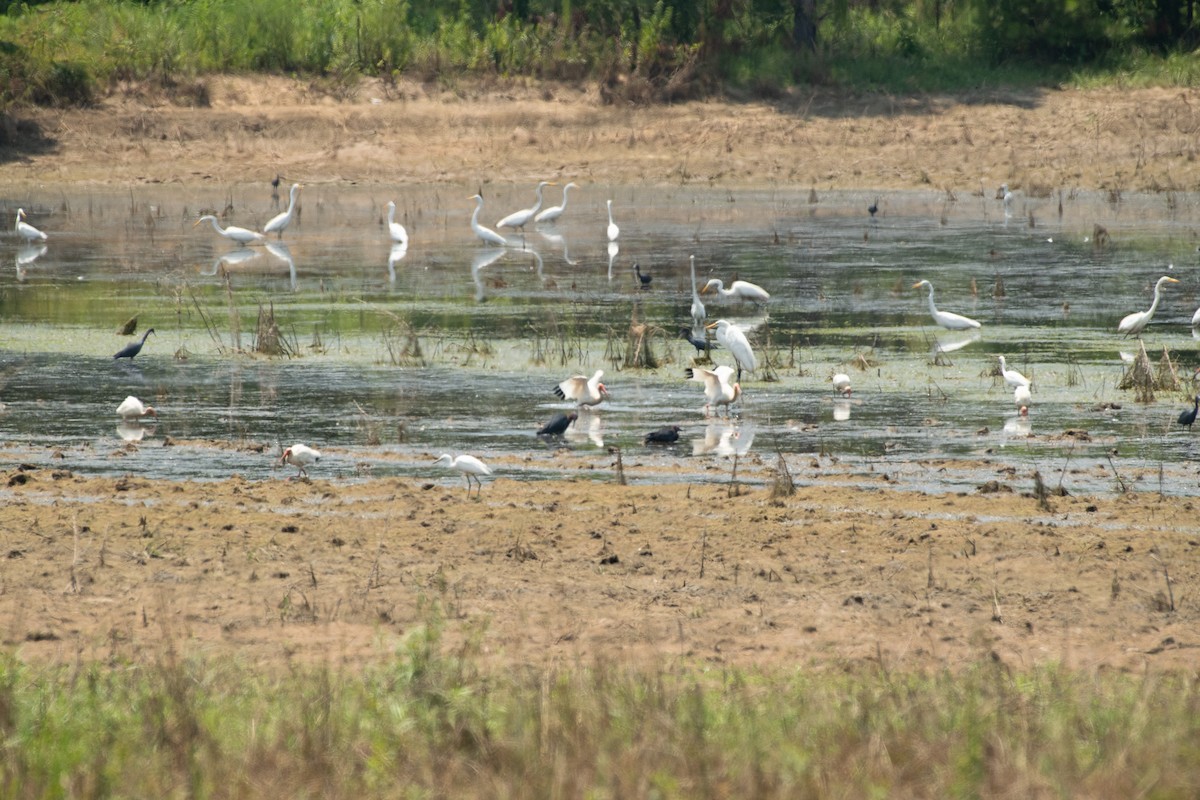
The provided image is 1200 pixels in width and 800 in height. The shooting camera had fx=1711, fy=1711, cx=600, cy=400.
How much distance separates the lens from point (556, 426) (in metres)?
12.0

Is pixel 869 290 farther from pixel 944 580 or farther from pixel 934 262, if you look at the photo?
pixel 944 580

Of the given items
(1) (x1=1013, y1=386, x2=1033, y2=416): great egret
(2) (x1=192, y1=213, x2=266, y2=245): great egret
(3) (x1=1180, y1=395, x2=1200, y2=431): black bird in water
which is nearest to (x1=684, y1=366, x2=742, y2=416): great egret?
(1) (x1=1013, y1=386, x2=1033, y2=416): great egret

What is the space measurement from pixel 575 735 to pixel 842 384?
8.77m

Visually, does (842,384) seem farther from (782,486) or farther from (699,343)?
(782,486)

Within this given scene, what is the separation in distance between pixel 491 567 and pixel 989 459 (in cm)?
435

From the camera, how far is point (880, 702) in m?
5.64

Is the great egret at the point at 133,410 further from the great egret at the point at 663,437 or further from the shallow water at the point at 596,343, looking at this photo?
the great egret at the point at 663,437

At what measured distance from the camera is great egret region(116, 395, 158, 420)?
12523mm

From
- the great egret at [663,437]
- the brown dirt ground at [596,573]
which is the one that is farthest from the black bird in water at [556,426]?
the brown dirt ground at [596,573]

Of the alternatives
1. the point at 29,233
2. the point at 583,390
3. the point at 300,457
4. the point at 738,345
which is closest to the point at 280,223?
the point at 29,233

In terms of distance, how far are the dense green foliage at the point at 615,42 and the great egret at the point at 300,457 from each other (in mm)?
29648

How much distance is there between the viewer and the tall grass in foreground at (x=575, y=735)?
15.9 ft

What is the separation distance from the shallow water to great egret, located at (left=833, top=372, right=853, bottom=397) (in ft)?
0.55

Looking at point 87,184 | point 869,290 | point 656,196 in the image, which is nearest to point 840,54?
point 656,196
